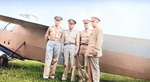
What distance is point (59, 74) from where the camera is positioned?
3.19 metres

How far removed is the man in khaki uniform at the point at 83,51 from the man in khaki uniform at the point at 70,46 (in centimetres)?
8

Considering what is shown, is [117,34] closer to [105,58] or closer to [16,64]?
[105,58]

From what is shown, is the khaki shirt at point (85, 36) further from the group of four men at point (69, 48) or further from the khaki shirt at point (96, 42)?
the khaki shirt at point (96, 42)

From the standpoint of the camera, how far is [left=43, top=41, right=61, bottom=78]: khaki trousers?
2963 mm

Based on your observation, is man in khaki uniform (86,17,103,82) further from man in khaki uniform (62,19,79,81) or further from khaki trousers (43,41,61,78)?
khaki trousers (43,41,61,78)

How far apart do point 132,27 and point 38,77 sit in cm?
171

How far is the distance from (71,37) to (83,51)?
0.30 metres

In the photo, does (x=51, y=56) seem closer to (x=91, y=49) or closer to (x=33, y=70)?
(x=33, y=70)

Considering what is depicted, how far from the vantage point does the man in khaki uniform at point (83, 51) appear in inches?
113

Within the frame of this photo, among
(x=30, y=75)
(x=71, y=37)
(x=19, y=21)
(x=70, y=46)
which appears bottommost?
(x=30, y=75)

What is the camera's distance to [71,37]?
2.93 metres

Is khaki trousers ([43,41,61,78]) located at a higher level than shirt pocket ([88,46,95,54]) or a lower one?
lower

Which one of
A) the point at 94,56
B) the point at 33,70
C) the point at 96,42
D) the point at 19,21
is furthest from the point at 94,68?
the point at 19,21

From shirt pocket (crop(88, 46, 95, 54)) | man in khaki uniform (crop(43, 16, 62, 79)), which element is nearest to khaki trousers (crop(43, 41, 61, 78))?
man in khaki uniform (crop(43, 16, 62, 79))
